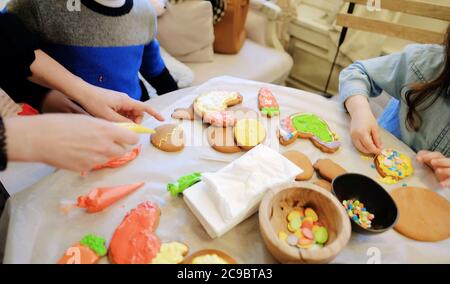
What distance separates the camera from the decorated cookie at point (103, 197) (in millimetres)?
569

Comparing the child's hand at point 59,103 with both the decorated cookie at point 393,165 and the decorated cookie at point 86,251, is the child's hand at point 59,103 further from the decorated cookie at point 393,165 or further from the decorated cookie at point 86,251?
the decorated cookie at point 393,165

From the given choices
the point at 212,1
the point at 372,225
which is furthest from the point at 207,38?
the point at 372,225

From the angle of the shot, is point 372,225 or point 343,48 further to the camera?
point 343,48

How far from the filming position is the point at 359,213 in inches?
24.8

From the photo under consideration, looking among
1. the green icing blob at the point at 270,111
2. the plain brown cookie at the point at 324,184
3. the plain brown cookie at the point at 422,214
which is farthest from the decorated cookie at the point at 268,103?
the plain brown cookie at the point at 422,214

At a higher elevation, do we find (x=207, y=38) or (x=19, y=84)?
(x=19, y=84)

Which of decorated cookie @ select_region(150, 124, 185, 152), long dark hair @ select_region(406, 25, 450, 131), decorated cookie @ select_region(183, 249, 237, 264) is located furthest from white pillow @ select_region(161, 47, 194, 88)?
decorated cookie @ select_region(183, 249, 237, 264)

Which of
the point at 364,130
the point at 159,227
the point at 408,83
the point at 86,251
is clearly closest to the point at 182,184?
the point at 159,227

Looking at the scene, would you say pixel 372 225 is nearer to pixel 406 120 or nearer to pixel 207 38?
pixel 406 120

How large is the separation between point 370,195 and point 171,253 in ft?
1.41

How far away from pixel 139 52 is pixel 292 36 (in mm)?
1537

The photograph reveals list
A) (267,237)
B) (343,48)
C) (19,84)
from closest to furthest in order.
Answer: (267,237) → (19,84) → (343,48)

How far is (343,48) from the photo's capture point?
1.85m

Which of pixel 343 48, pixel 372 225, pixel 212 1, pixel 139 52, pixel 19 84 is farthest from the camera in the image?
pixel 343 48
